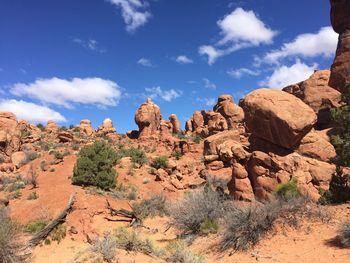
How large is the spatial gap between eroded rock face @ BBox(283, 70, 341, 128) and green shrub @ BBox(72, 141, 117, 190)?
45.0 ft

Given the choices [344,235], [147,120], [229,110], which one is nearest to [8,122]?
[147,120]

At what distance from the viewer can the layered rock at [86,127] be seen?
60.1m

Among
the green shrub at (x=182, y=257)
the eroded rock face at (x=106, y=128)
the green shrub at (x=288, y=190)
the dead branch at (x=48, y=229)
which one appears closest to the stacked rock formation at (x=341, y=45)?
the green shrub at (x=288, y=190)

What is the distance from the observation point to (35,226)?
15398 mm

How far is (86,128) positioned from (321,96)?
43.6m

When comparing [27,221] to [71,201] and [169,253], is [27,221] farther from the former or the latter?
[169,253]

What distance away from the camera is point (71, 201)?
16781mm

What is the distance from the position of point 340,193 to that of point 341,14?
50.2 ft

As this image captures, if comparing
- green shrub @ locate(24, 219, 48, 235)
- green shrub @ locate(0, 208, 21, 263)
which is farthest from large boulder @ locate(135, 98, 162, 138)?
green shrub @ locate(0, 208, 21, 263)

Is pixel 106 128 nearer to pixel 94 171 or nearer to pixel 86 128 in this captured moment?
pixel 86 128

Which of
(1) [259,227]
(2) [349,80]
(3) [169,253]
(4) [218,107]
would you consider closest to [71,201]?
(3) [169,253]

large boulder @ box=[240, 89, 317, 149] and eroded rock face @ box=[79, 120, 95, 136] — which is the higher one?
eroded rock face @ box=[79, 120, 95, 136]

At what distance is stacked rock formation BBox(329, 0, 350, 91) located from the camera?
886 inches

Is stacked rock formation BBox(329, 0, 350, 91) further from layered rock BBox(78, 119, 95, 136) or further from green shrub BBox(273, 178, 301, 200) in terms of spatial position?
layered rock BBox(78, 119, 95, 136)
